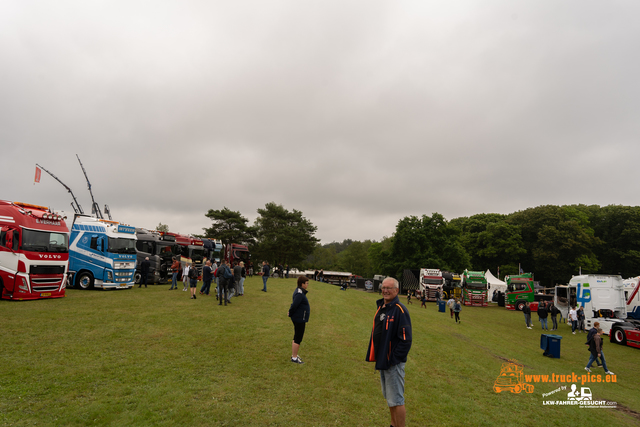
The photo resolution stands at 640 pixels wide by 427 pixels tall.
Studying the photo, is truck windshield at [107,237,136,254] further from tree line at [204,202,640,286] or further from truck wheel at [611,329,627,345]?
tree line at [204,202,640,286]

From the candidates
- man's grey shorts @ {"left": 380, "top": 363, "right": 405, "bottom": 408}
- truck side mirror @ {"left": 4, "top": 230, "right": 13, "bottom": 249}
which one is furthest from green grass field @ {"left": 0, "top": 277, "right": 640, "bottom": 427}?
truck side mirror @ {"left": 4, "top": 230, "right": 13, "bottom": 249}

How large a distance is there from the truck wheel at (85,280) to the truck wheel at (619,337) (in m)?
30.6

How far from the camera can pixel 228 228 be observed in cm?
5294

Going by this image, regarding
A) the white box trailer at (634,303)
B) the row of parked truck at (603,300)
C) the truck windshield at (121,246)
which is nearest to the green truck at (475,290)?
the row of parked truck at (603,300)

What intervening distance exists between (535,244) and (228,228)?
186ft

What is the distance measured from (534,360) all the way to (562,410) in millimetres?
6242

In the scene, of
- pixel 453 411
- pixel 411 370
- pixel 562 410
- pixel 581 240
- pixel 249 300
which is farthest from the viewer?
pixel 581 240

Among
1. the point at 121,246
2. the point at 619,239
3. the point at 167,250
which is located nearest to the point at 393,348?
the point at 121,246

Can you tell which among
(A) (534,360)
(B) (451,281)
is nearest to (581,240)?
(B) (451,281)

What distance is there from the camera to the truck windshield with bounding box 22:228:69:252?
13.9 m

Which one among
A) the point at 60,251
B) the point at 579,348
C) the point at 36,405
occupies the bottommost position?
the point at 579,348

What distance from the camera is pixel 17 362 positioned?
6.65 metres

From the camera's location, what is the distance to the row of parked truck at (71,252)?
13594 millimetres

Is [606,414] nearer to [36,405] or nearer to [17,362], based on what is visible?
[36,405]
